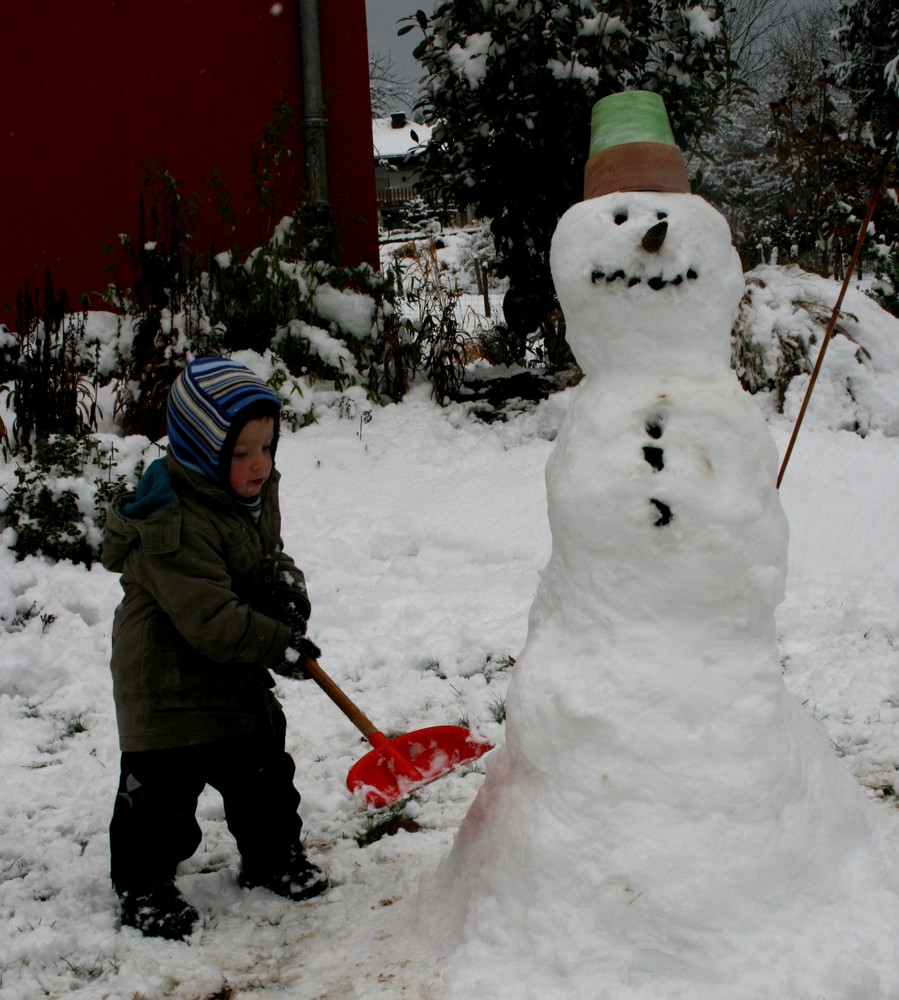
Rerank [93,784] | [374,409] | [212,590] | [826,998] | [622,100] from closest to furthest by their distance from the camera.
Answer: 1. [826,998]
2. [622,100]
3. [212,590]
4. [93,784]
5. [374,409]

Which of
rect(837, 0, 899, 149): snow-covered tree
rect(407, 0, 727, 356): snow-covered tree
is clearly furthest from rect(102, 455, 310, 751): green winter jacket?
rect(837, 0, 899, 149): snow-covered tree

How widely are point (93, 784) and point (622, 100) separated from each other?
2.37 metres

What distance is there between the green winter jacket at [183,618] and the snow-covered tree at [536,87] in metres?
4.64

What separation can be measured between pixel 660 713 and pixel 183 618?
1020mm

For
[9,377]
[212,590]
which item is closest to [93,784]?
[212,590]

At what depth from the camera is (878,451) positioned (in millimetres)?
5074

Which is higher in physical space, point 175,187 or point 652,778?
point 175,187

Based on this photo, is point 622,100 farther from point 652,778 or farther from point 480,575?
point 480,575

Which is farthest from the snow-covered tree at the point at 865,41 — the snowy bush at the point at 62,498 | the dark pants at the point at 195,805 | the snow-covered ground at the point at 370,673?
the dark pants at the point at 195,805

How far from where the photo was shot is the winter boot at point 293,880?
90.4 inches

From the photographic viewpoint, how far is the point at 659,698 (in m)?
1.65

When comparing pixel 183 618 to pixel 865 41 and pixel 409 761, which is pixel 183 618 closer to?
pixel 409 761

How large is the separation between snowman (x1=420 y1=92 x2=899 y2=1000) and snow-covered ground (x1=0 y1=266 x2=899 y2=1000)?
5.1 inches

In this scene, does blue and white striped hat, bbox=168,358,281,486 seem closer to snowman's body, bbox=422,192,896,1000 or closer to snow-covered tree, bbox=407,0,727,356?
snowman's body, bbox=422,192,896,1000
